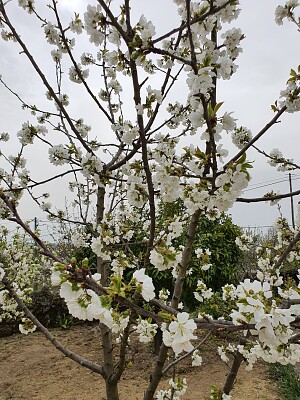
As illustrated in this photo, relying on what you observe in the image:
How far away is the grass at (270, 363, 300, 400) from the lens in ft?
12.0

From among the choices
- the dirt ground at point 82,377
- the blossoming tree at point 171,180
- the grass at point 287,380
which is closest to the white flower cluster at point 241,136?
the blossoming tree at point 171,180

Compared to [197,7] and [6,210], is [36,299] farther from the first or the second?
[197,7]

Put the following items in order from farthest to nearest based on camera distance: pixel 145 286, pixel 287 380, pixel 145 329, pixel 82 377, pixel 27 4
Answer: pixel 82 377 → pixel 287 380 → pixel 27 4 → pixel 145 329 → pixel 145 286

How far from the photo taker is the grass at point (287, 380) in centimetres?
364

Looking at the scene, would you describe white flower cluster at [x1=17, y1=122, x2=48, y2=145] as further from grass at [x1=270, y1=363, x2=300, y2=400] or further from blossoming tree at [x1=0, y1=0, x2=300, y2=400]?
grass at [x1=270, y1=363, x2=300, y2=400]

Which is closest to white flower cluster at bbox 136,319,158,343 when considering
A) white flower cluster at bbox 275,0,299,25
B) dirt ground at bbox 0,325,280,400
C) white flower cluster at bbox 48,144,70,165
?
white flower cluster at bbox 48,144,70,165

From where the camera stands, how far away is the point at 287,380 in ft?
13.0

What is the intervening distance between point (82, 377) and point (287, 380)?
2347 mm

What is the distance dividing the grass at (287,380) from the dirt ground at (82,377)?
0.30 ft

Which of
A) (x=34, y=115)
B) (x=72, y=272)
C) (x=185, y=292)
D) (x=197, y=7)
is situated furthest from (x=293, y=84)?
(x=185, y=292)

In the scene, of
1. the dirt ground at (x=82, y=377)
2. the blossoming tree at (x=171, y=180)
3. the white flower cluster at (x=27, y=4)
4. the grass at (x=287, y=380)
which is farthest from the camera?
the dirt ground at (x=82, y=377)

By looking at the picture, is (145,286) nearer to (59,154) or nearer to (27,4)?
(59,154)

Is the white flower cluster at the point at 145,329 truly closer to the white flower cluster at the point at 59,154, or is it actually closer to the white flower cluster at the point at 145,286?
the white flower cluster at the point at 145,286

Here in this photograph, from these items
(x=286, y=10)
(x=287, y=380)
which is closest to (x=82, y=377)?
(x=287, y=380)
